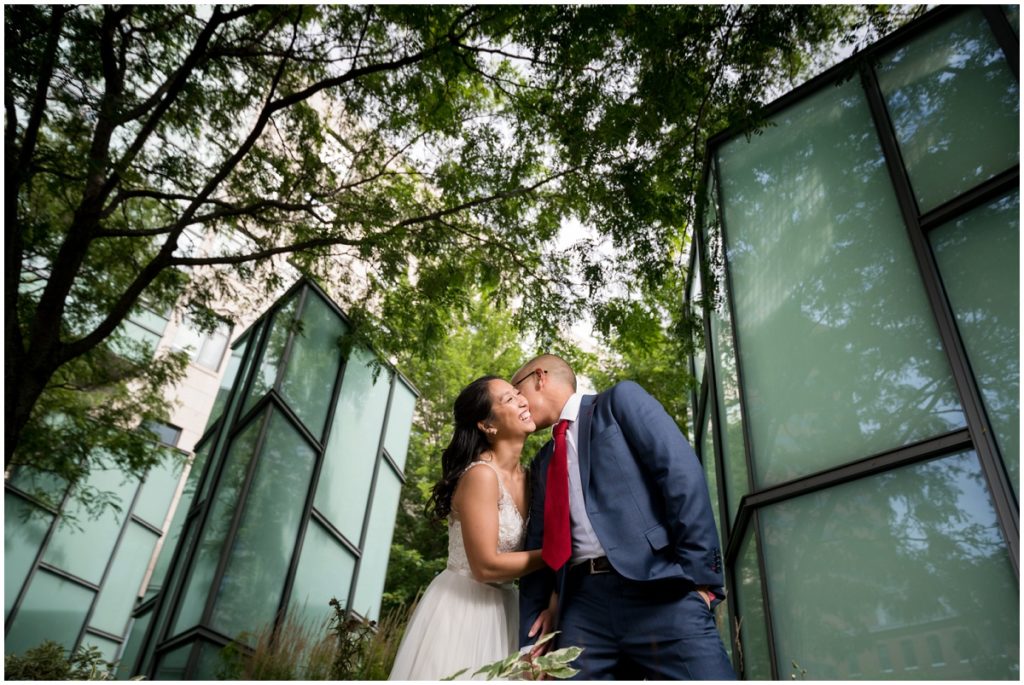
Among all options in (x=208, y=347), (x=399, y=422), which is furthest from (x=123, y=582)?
(x=208, y=347)

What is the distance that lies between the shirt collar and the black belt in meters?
0.62

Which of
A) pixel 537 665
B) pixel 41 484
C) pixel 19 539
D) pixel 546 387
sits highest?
pixel 41 484

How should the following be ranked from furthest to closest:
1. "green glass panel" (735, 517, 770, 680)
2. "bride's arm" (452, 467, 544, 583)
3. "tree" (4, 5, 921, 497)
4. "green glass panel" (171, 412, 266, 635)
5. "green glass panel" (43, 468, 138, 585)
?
"green glass panel" (43, 468, 138, 585) < "green glass panel" (171, 412, 266, 635) < "tree" (4, 5, 921, 497) < "green glass panel" (735, 517, 770, 680) < "bride's arm" (452, 467, 544, 583)

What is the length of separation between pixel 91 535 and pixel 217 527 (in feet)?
21.0

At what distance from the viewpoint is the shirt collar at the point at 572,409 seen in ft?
9.46

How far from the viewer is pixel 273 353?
8.23 m

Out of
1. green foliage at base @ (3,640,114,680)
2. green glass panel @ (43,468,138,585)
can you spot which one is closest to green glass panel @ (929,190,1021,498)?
green foliage at base @ (3,640,114,680)

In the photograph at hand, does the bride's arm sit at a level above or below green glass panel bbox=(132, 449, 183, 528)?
below

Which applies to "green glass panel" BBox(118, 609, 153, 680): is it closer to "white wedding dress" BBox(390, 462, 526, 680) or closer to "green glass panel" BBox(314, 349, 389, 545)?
"green glass panel" BBox(314, 349, 389, 545)

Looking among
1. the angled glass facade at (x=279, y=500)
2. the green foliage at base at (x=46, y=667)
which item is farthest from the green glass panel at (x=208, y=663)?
the green foliage at base at (x=46, y=667)

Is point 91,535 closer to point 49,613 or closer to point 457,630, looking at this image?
point 49,613

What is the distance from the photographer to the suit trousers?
2.21 m

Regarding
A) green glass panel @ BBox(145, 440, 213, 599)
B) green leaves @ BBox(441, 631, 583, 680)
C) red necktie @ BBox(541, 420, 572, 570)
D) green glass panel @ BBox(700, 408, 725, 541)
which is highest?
green glass panel @ BBox(700, 408, 725, 541)

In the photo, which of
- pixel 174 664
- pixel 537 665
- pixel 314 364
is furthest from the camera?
pixel 314 364
